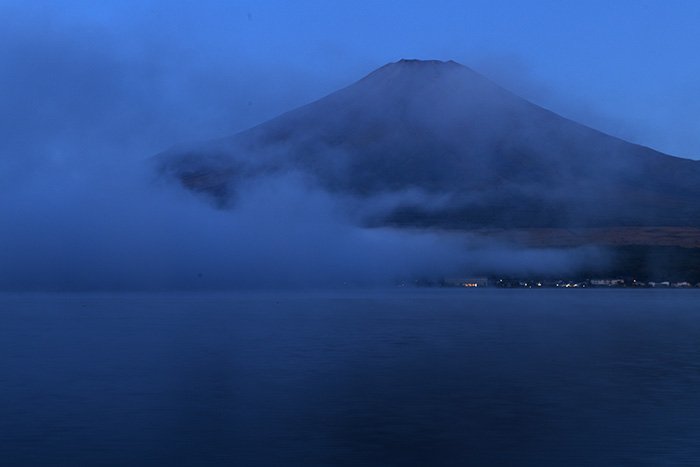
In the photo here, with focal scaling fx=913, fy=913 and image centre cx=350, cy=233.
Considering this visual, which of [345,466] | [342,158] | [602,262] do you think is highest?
[342,158]

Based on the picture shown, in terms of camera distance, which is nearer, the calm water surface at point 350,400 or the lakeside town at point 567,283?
the calm water surface at point 350,400

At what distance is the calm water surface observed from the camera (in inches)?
367

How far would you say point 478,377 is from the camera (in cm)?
1543

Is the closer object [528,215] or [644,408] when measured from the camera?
→ [644,408]

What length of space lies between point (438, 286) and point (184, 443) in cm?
9633

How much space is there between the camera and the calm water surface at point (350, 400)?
9312 mm

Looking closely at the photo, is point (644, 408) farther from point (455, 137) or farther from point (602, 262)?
point (455, 137)

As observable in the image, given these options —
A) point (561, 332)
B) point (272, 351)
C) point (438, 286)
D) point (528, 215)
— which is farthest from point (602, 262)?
point (272, 351)

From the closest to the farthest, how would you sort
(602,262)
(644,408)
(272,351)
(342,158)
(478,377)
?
1. (644,408)
2. (478,377)
3. (272,351)
4. (602,262)
5. (342,158)

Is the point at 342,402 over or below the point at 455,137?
below

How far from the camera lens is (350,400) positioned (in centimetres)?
1274

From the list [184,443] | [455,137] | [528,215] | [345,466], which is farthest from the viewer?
[455,137]

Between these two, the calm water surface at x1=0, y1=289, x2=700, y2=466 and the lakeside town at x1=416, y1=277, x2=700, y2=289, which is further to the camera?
the lakeside town at x1=416, y1=277, x2=700, y2=289

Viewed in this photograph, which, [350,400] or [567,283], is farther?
[567,283]
